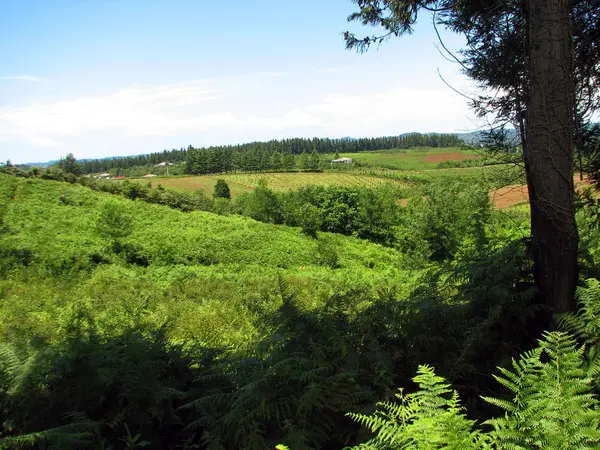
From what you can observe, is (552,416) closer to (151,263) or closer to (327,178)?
(151,263)

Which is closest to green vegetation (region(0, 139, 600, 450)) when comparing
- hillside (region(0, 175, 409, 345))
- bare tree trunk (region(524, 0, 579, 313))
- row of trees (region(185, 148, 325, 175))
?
bare tree trunk (region(524, 0, 579, 313))

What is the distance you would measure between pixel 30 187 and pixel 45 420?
131 feet

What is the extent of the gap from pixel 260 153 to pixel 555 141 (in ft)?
372

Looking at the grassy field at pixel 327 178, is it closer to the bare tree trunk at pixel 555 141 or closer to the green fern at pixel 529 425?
the bare tree trunk at pixel 555 141

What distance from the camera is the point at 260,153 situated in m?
114

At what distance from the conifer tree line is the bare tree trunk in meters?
101

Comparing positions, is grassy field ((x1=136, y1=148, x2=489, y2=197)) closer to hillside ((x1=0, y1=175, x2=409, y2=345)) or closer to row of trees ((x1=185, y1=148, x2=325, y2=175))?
row of trees ((x1=185, y1=148, x2=325, y2=175))

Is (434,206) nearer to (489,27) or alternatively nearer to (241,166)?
(489,27)

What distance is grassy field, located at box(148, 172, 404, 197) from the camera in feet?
251

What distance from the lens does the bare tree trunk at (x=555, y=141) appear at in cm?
347

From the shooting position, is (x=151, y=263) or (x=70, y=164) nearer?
(x=151, y=263)

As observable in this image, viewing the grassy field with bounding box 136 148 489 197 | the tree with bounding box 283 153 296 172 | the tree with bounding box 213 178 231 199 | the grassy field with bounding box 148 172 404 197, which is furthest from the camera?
the tree with bounding box 283 153 296 172

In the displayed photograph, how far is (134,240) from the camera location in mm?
29609

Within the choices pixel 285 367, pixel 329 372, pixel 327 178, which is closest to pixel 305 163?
pixel 327 178
